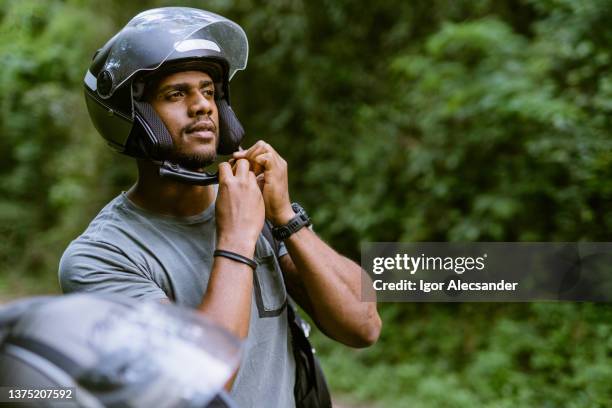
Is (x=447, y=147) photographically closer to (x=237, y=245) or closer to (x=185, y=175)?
(x=185, y=175)

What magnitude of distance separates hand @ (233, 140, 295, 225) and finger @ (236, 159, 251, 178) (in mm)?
51

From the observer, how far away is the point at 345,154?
8.63 meters

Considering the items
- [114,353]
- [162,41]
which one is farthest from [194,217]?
[114,353]

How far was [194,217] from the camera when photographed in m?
2.35

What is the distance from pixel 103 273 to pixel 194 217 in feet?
1.21

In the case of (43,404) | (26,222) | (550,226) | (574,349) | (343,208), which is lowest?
(43,404)

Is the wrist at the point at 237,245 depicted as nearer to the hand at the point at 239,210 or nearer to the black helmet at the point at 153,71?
the hand at the point at 239,210

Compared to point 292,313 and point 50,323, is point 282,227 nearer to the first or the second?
point 292,313

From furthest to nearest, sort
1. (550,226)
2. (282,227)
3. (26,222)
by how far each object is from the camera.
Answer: (26,222) → (550,226) → (282,227)

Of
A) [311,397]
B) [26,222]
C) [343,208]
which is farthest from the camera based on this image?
[26,222]

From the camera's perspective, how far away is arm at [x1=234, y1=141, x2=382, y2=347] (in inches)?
89.6

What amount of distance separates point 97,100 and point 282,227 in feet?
2.58

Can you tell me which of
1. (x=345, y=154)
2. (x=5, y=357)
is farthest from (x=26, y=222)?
(x=5, y=357)

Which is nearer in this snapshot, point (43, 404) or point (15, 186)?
point (43, 404)
